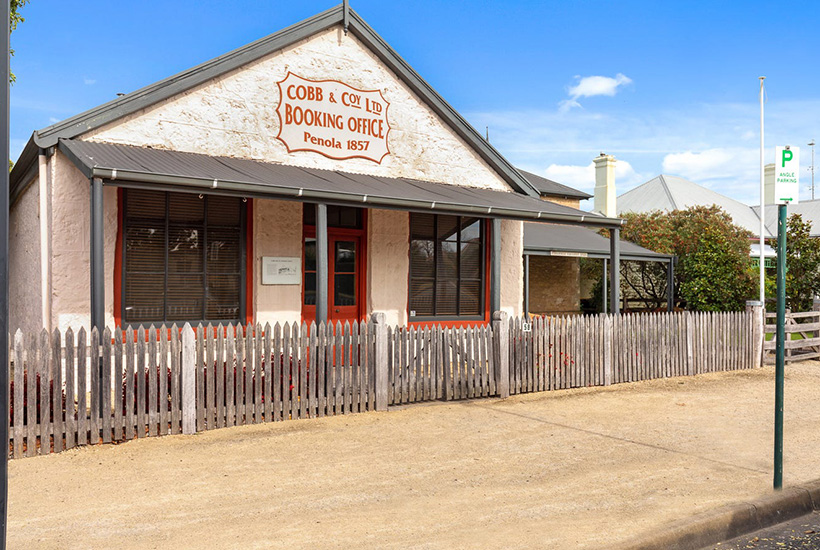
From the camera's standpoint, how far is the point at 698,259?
18344 millimetres

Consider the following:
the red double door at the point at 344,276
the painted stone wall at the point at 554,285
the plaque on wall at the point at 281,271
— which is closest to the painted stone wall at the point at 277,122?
the red double door at the point at 344,276

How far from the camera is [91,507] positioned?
4902 millimetres

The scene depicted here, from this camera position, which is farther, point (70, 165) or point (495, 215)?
point (495, 215)

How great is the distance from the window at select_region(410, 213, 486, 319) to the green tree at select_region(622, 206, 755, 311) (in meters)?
8.31

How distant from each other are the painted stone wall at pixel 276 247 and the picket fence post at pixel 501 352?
3.09 meters

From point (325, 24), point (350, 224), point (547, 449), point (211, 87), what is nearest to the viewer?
point (547, 449)

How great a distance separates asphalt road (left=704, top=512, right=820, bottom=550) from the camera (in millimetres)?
4484

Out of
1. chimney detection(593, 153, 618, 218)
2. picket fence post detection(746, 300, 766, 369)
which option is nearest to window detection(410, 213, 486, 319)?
picket fence post detection(746, 300, 766, 369)

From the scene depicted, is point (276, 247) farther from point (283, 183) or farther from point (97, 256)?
point (97, 256)

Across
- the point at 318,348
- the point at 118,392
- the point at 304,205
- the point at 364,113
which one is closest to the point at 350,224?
the point at 304,205

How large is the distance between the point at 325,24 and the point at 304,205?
110 inches

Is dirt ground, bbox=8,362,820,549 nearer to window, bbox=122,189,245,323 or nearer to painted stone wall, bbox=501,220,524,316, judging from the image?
window, bbox=122,189,245,323

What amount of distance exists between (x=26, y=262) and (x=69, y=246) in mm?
2300

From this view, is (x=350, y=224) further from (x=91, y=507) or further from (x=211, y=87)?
(x=91, y=507)
